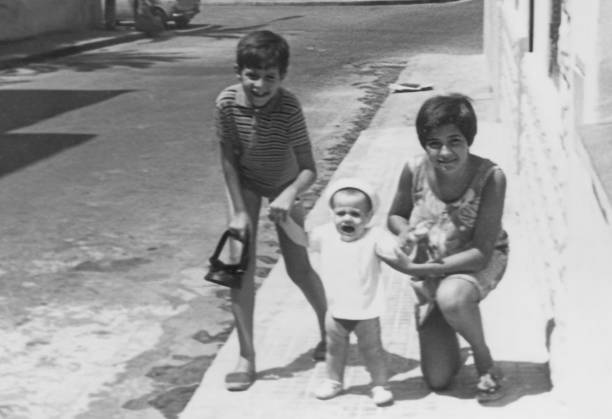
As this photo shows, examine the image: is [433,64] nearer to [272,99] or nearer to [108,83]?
[108,83]

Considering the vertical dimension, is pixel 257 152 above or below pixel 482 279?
above

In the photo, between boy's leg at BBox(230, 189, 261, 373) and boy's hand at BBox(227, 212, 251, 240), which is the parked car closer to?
boy's leg at BBox(230, 189, 261, 373)

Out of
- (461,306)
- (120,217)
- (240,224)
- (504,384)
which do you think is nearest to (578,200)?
(461,306)

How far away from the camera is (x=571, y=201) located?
4.35 meters

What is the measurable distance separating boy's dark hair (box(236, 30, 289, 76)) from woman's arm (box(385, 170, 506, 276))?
37.3 inches

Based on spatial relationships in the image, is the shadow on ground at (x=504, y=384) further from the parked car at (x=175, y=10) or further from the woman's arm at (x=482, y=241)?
the parked car at (x=175, y=10)

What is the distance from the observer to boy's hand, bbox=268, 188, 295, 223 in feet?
15.9

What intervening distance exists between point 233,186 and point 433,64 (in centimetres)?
1324

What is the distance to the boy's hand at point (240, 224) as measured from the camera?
5.01 meters

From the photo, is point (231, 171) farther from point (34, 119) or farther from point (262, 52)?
point (34, 119)

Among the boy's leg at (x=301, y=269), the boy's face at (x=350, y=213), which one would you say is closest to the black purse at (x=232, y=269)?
the boy's leg at (x=301, y=269)

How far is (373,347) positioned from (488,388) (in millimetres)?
488

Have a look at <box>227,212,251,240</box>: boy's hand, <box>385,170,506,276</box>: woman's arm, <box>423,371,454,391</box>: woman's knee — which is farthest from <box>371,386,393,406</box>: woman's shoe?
<box>227,212,251,240</box>: boy's hand

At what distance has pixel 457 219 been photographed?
15.4 feet
